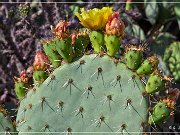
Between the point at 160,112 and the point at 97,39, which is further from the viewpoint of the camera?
the point at 97,39

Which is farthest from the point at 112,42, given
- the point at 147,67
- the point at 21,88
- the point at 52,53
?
the point at 21,88

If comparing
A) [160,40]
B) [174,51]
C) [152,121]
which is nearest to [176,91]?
[152,121]

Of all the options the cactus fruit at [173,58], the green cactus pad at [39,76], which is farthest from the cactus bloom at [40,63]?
the cactus fruit at [173,58]

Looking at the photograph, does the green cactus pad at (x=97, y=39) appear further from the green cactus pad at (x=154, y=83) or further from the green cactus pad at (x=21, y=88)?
the green cactus pad at (x=21, y=88)

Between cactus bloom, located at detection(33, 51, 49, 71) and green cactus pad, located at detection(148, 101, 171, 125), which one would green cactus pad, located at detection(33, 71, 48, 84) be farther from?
green cactus pad, located at detection(148, 101, 171, 125)

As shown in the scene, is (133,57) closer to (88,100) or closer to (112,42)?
(112,42)

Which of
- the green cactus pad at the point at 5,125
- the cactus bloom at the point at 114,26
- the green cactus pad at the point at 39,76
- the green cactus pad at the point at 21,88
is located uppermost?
the cactus bloom at the point at 114,26

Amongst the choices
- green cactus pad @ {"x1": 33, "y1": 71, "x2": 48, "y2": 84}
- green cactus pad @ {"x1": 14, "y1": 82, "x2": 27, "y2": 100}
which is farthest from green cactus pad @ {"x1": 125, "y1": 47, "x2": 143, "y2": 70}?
green cactus pad @ {"x1": 14, "y1": 82, "x2": 27, "y2": 100}

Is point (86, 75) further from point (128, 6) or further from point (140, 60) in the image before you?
point (128, 6)
